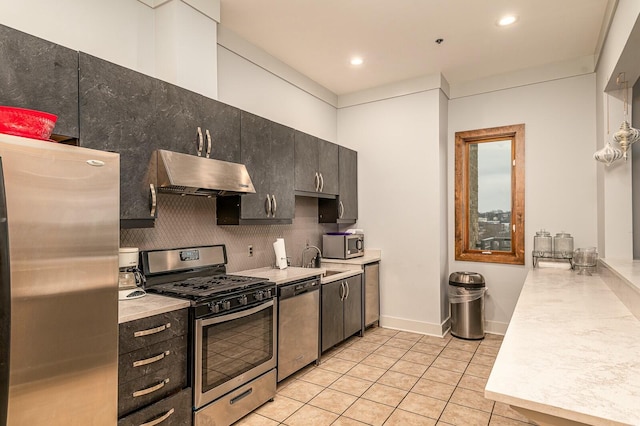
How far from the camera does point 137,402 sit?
190 cm

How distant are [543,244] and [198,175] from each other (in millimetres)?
3648

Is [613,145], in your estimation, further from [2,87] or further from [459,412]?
[2,87]

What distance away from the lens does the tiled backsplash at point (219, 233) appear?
2719 mm

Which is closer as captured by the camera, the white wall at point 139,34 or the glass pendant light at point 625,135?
the white wall at point 139,34

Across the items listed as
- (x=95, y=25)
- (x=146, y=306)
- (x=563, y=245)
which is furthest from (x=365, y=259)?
(x=95, y=25)

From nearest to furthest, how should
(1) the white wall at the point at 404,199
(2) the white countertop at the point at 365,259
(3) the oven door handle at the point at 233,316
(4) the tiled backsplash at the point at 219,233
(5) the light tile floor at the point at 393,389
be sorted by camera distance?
(3) the oven door handle at the point at 233,316
(5) the light tile floor at the point at 393,389
(4) the tiled backsplash at the point at 219,233
(2) the white countertop at the point at 365,259
(1) the white wall at the point at 404,199

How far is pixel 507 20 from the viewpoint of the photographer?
3182mm

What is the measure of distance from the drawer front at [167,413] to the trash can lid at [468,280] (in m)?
3.15

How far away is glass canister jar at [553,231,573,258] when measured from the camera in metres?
3.91

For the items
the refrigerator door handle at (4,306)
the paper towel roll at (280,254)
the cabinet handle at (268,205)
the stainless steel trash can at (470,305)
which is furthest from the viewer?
the stainless steel trash can at (470,305)

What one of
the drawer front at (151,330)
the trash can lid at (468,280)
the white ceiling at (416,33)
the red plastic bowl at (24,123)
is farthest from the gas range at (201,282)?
→ the trash can lid at (468,280)

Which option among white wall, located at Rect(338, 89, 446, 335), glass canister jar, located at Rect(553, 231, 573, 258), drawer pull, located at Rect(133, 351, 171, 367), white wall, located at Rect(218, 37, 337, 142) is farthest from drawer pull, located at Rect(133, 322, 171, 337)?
glass canister jar, located at Rect(553, 231, 573, 258)

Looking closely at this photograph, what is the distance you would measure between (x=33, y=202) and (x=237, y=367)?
5.33 ft

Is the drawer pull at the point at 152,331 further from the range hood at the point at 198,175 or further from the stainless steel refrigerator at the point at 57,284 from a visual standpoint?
the range hood at the point at 198,175
